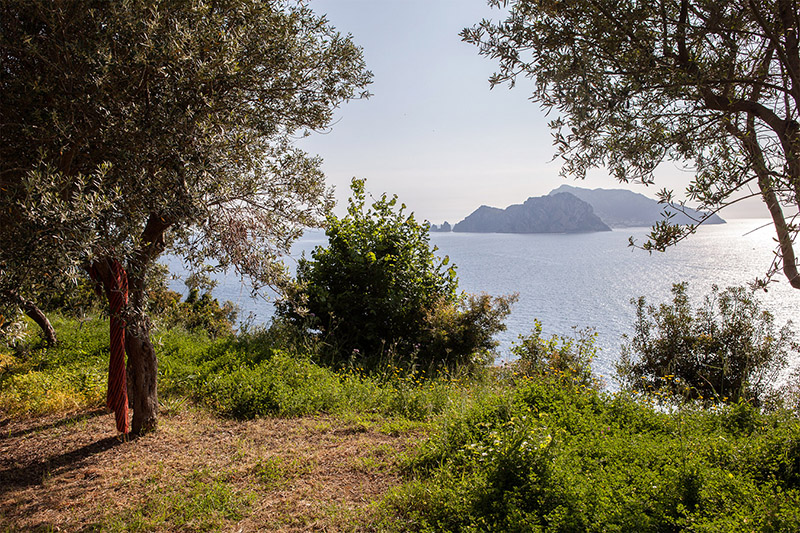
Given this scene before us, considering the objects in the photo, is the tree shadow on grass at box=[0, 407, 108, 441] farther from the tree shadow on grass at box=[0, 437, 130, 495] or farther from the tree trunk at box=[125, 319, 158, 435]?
the tree trunk at box=[125, 319, 158, 435]

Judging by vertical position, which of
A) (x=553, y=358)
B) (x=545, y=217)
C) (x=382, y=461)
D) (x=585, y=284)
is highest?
(x=545, y=217)

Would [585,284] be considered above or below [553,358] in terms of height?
below

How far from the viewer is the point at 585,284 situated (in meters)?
24.8

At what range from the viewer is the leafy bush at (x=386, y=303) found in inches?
359

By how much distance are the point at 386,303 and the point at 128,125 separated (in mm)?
6233

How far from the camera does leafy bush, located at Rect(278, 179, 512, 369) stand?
912 centimetres

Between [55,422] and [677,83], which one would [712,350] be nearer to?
[677,83]

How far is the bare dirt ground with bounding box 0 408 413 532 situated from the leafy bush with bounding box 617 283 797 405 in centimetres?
578

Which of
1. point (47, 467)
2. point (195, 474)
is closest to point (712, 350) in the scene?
point (195, 474)

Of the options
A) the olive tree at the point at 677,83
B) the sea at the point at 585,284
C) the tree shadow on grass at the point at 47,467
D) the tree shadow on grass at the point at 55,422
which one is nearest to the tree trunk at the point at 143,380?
the tree shadow on grass at the point at 47,467

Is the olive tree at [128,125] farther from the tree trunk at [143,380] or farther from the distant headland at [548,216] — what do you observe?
the distant headland at [548,216]

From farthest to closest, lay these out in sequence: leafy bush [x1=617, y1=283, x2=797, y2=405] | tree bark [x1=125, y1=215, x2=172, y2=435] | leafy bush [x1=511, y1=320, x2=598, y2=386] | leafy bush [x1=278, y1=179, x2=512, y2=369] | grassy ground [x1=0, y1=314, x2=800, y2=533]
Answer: leafy bush [x1=278, y1=179, x2=512, y2=369] < leafy bush [x1=617, y1=283, x2=797, y2=405] < leafy bush [x1=511, y1=320, x2=598, y2=386] < tree bark [x1=125, y1=215, x2=172, y2=435] < grassy ground [x1=0, y1=314, x2=800, y2=533]

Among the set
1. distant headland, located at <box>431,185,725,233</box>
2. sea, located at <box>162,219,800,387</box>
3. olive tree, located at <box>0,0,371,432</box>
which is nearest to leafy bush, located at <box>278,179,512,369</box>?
sea, located at <box>162,219,800,387</box>

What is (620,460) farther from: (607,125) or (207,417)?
(207,417)
